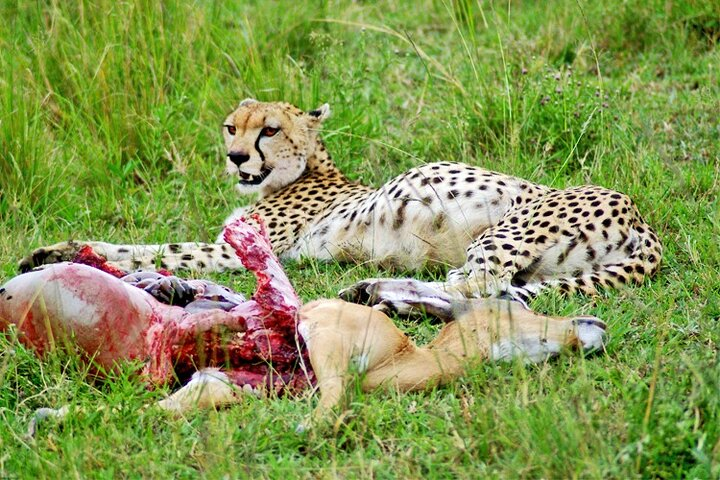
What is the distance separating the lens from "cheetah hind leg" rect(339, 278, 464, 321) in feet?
13.2

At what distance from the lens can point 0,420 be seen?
3.24m

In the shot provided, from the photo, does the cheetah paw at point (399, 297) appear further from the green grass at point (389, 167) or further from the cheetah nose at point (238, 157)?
the cheetah nose at point (238, 157)

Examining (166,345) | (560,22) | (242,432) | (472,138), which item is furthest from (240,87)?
(242,432)

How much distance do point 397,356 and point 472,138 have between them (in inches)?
105

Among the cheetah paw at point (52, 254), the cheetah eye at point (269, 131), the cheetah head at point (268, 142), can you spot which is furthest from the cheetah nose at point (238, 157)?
the cheetah paw at point (52, 254)

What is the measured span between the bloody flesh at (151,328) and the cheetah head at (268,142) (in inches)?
81.2

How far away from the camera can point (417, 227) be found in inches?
194

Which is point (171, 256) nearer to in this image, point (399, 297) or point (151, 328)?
point (399, 297)

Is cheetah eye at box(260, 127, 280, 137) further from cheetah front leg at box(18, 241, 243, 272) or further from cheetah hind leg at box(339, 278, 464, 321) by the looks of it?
cheetah hind leg at box(339, 278, 464, 321)

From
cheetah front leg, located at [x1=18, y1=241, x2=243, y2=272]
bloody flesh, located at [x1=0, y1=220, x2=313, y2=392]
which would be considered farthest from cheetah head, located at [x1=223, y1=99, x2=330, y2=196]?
bloody flesh, located at [x1=0, y1=220, x2=313, y2=392]

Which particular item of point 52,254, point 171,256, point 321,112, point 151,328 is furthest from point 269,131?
point 151,328

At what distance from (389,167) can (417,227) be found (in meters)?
0.50

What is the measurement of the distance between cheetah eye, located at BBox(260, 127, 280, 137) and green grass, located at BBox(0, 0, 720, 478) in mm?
329

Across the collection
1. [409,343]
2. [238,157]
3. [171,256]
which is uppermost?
[409,343]
